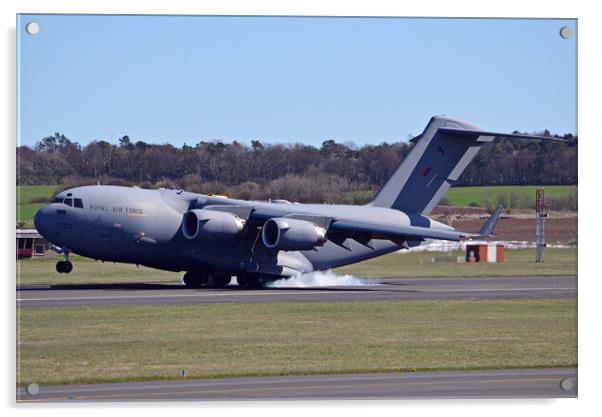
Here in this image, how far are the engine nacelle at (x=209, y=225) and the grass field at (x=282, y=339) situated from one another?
5674mm

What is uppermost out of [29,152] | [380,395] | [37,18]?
[37,18]

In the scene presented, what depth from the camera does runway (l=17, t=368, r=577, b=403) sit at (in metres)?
11.2

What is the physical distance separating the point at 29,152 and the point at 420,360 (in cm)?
541

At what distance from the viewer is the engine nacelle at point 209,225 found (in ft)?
87.8

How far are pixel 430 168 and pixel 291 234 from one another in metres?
5.26

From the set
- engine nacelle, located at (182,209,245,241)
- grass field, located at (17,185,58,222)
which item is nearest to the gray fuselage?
engine nacelle, located at (182,209,245,241)

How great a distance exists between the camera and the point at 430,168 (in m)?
30.1

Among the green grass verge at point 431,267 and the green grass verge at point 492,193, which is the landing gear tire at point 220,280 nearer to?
the green grass verge at point 431,267

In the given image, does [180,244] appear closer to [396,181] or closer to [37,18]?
[396,181]

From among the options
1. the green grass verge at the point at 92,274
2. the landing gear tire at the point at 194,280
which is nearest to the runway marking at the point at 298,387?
the green grass verge at the point at 92,274

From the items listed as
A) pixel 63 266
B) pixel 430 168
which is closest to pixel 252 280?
pixel 63 266

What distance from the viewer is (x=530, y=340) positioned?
605 inches

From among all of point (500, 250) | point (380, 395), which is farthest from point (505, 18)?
point (500, 250)

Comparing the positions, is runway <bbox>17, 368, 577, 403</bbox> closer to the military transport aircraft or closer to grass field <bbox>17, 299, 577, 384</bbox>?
grass field <bbox>17, 299, 577, 384</bbox>
